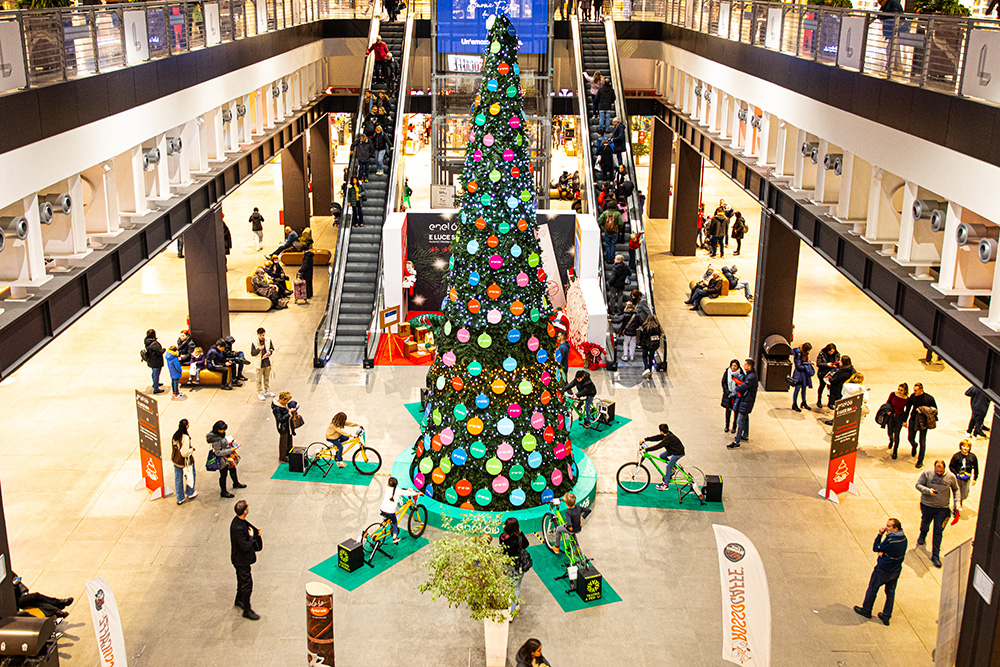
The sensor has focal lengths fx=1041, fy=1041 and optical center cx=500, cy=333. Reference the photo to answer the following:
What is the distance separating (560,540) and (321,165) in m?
26.7

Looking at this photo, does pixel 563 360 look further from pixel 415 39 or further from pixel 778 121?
pixel 415 39

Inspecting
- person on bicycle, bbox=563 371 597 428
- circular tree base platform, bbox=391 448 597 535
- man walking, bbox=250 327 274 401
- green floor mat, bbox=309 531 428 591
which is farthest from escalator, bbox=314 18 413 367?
green floor mat, bbox=309 531 428 591

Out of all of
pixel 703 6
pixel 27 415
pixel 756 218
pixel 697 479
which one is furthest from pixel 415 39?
pixel 697 479

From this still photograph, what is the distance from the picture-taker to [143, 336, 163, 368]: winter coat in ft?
69.9

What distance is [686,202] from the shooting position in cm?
3325

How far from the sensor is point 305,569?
1492cm

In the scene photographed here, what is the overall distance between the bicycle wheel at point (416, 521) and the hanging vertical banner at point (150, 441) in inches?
159

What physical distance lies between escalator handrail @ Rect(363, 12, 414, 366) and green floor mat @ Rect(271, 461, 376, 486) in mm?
5329

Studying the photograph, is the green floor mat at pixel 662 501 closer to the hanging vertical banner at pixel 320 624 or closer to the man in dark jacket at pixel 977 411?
the man in dark jacket at pixel 977 411

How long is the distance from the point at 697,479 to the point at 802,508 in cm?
187

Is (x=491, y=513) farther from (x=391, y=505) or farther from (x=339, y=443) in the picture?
(x=339, y=443)

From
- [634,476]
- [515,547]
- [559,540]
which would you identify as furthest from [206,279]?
[515,547]

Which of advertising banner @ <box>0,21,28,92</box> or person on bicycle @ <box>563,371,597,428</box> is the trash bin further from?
advertising banner @ <box>0,21,28,92</box>

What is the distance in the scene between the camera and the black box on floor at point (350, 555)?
14790 mm
